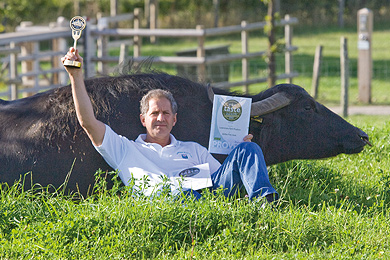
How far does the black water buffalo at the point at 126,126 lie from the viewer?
17.4ft

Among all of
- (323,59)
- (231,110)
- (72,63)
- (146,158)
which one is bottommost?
(146,158)

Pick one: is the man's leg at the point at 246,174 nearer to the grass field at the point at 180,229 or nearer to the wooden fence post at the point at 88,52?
the grass field at the point at 180,229

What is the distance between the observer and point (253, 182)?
4621 millimetres

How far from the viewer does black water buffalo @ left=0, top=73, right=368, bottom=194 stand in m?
5.29

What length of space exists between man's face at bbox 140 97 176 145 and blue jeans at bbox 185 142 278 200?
0.60 m

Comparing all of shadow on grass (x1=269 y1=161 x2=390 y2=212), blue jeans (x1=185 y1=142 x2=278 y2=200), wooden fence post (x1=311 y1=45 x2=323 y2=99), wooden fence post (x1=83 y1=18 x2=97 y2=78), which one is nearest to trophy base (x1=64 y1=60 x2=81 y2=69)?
blue jeans (x1=185 y1=142 x2=278 y2=200)

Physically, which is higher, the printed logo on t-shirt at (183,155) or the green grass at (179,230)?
the printed logo on t-shirt at (183,155)

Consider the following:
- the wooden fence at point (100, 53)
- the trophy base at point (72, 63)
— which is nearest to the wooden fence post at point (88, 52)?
the wooden fence at point (100, 53)

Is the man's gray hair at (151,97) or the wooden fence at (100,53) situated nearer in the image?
the man's gray hair at (151,97)

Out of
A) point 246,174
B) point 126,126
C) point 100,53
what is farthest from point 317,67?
point 246,174

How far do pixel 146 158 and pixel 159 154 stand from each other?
0.42ft

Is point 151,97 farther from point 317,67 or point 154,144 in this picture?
point 317,67

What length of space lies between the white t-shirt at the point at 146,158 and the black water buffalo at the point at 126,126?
402 millimetres

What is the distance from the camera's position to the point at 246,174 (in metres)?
4.70
